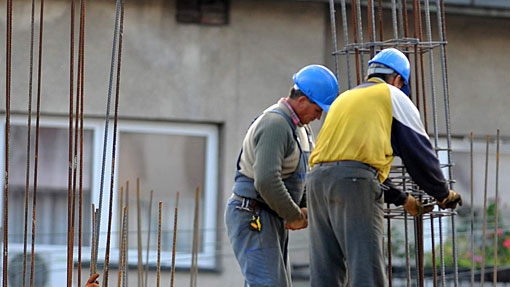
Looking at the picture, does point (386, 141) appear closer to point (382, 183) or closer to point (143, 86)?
point (382, 183)

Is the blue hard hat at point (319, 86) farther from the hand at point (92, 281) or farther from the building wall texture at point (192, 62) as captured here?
the building wall texture at point (192, 62)

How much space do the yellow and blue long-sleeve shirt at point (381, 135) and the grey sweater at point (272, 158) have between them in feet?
1.75

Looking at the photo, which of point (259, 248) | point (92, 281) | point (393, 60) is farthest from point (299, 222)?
point (92, 281)

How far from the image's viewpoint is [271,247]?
5918mm

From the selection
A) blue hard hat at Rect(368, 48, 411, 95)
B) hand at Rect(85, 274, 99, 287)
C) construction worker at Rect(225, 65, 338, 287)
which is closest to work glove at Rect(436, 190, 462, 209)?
blue hard hat at Rect(368, 48, 411, 95)

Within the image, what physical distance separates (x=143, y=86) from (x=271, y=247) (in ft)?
14.1

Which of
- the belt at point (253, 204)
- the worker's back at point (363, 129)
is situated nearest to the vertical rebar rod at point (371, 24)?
the worker's back at point (363, 129)

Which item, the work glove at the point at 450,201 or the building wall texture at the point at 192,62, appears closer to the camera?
the work glove at the point at 450,201

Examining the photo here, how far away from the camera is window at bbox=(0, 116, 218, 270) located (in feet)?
32.3

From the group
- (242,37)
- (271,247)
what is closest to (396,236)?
(242,37)

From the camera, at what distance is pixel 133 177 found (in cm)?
1005

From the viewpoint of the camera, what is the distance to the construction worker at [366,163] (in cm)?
521

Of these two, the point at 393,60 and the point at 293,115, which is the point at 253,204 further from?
the point at 393,60

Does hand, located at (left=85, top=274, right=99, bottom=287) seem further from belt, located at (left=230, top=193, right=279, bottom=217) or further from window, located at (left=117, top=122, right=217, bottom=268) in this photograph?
window, located at (left=117, top=122, right=217, bottom=268)
